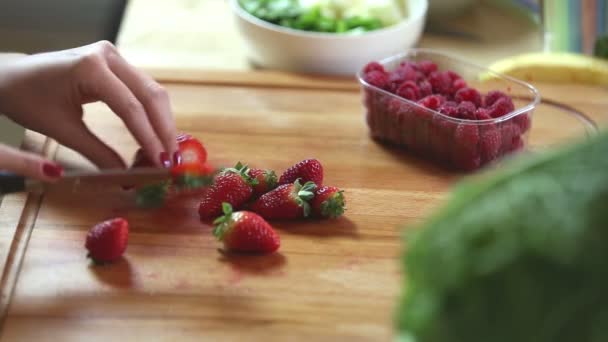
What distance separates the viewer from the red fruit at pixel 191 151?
5.15 feet

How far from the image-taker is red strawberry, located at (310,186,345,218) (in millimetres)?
1465

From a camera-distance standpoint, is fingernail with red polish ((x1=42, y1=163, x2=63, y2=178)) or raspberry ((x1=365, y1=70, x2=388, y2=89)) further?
raspberry ((x1=365, y1=70, x2=388, y2=89))

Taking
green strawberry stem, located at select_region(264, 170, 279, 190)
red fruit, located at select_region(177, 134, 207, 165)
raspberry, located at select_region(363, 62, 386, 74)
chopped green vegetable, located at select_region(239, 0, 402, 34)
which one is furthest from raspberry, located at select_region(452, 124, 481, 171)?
chopped green vegetable, located at select_region(239, 0, 402, 34)

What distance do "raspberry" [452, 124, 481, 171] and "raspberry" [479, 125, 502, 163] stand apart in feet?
0.03

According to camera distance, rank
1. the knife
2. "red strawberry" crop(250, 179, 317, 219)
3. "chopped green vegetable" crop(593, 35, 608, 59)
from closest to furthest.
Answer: the knife, "red strawberry" crop(250, 179, 317, 219), "chopped green vegetable" crop(593, 35, 608, 59)

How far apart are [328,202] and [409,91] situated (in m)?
0.35

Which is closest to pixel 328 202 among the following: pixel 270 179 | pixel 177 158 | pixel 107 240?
pixel 270 179

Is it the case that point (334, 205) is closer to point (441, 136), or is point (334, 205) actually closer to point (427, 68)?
point (441, 136)

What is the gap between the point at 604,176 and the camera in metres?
0.91

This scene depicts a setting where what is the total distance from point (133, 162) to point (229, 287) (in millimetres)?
375

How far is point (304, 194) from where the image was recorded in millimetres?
1467

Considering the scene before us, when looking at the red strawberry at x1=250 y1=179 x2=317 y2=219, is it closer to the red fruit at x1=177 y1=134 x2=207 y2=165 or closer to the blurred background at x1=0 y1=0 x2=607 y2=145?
the red fruit at x1=177 y1=134 x2=207 y2=165

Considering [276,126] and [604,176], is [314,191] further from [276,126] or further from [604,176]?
[604,176]

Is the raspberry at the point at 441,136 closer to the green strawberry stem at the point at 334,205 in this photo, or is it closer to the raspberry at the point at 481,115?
the raspberry at the point at 481,115
